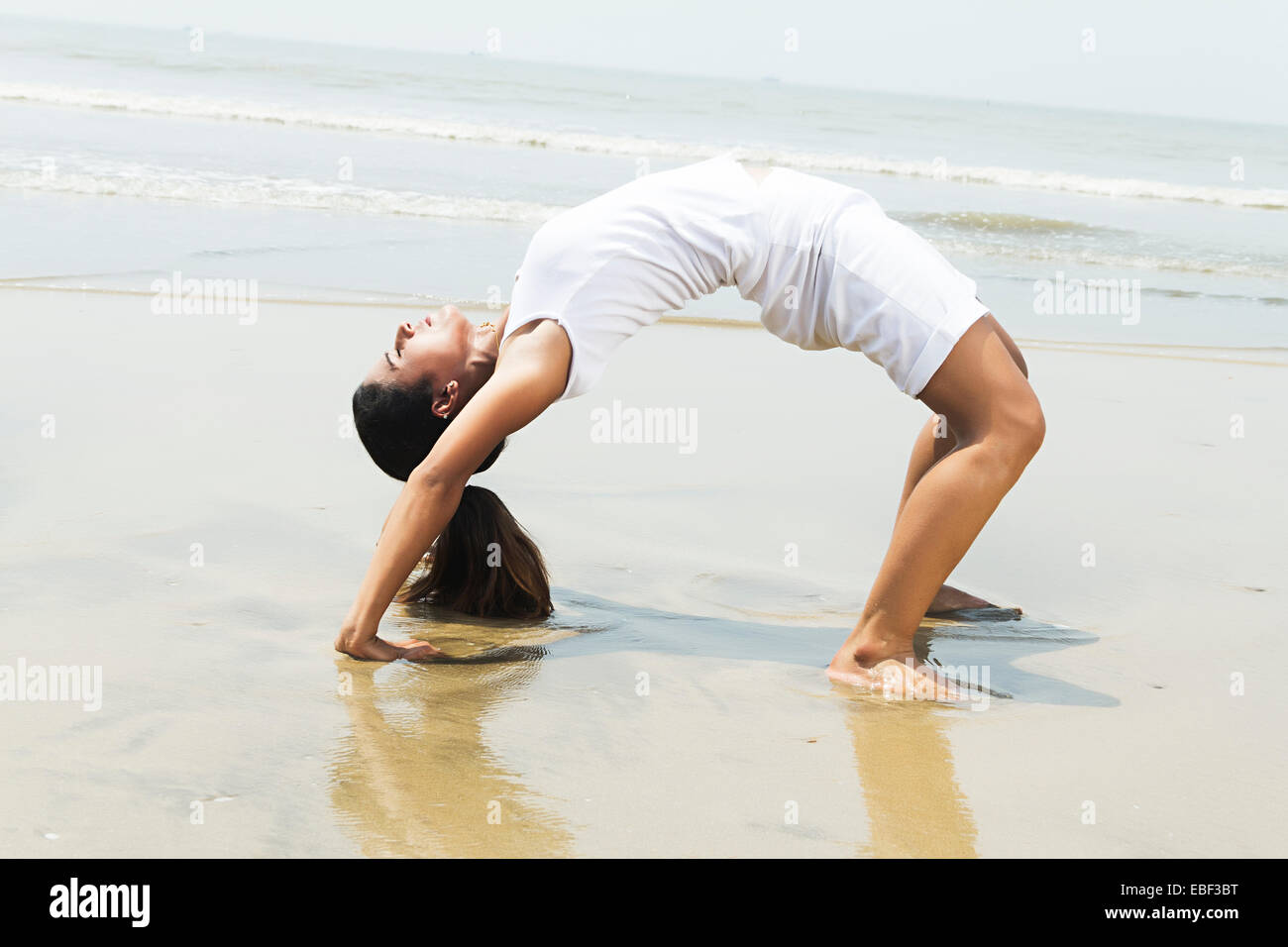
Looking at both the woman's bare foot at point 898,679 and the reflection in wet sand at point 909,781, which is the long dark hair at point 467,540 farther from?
the reflection in wet sand at point 909,781

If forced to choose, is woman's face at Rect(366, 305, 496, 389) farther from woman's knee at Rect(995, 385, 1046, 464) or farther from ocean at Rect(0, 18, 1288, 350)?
ocean at Rect(0, 18, 1288, 350)

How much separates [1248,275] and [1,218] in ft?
34.5

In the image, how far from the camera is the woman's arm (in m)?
2.52

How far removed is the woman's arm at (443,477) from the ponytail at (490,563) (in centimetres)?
43

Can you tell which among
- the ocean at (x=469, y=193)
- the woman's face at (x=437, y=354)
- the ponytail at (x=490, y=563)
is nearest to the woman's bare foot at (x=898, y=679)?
the ponytail at (x=490, y=563)

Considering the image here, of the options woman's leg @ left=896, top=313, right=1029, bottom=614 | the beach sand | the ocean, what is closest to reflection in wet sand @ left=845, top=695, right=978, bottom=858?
the beach sand

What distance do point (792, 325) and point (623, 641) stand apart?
846 millimetres

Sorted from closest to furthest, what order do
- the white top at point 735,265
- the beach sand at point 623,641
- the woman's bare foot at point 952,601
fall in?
the beach sand at point 623,641 → the white top at point 735,265 → the woman's bare foot at point 952,601

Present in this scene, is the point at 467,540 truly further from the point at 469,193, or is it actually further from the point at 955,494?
the point at 469,193

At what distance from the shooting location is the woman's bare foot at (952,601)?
3172 mm

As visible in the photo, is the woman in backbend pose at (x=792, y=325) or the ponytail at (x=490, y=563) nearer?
the woman in backbend pose at (x=792, y=325)

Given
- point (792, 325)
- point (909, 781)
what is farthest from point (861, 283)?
point (909, 781)

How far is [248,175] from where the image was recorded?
486 inches

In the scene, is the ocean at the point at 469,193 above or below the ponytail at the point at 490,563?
above
